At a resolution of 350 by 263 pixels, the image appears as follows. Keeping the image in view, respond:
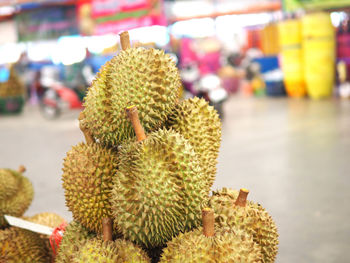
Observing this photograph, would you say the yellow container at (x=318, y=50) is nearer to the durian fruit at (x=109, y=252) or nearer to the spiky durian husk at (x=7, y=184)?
the spiky durian husk at (x=7, y=184)

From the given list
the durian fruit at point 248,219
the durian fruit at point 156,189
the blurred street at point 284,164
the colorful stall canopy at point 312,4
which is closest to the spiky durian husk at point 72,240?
the durian fruit at point 156,189

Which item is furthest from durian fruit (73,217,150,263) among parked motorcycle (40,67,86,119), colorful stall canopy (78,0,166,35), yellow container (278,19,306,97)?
yellow container (278,19,306,97)

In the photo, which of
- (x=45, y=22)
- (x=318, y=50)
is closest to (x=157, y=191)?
(x=318, y=50)

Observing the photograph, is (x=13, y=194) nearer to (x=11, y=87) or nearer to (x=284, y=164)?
(x=284, y=164)

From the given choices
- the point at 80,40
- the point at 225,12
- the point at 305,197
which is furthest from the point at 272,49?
the point at 305,197

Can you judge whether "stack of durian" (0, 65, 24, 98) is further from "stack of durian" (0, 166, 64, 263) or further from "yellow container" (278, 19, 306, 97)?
"stack of durian" (0, 166, 64, 263)

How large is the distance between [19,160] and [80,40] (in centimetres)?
968

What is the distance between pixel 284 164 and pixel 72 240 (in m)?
Result: 3.30

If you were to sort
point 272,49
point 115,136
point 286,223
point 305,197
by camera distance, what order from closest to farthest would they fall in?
point 115,136 → point 286,223 → point 305,197 → point 272,49

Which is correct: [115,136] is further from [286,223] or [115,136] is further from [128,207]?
[286,223]

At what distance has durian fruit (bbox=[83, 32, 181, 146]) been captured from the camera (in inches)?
49.8

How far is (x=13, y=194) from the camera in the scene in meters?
1.72

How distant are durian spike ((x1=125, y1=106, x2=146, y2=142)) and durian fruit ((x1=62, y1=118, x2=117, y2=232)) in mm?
155

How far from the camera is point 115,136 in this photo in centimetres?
129
